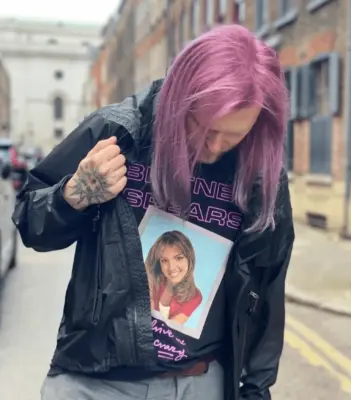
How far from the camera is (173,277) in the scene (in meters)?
1.91

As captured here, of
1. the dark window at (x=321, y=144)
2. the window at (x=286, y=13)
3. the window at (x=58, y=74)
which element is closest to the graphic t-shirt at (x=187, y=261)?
the dark window at (x=321, y=144)

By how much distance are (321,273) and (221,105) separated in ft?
28.5

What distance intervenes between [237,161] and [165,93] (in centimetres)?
28

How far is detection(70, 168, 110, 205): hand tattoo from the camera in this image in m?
1.79

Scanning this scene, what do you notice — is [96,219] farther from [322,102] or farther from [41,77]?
[41,77]

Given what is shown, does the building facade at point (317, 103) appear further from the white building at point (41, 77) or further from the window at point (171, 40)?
the white building at point (41, 77)

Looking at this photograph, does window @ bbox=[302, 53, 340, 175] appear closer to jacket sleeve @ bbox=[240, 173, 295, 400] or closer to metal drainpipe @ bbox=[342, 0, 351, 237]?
metal drainpipe @ bbox=[342, 0, 351, 237]

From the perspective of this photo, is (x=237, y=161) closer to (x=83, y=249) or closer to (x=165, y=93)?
(x=165, y=93)

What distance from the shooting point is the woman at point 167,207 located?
1771mm

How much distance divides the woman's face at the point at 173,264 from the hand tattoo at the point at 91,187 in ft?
0.70

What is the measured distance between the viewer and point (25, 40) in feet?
393

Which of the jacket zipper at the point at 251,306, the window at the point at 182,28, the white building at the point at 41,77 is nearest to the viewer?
the jacket zipper at the point at 251,306

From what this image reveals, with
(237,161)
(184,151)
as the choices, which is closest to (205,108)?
(184,151)

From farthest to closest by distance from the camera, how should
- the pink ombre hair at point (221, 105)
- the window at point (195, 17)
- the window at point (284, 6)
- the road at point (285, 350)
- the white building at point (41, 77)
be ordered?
the white building at point (41, 77) → the window at point (195, 17) → the window at point (284, 6) → the road at point (285, 350) → the pink ombre hair at point (221, 105)
